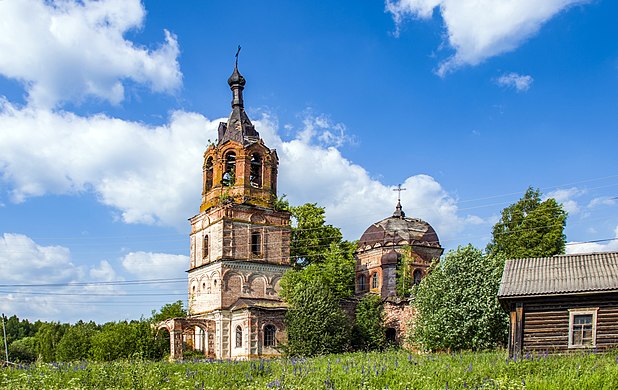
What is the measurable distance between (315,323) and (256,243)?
8.15m

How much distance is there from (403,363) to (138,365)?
722cm

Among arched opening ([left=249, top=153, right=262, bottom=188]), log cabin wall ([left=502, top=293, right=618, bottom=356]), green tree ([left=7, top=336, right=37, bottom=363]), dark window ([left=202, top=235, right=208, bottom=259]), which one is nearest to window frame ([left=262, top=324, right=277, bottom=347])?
dark window ([left=202, top=235, right=208, bottom=259])

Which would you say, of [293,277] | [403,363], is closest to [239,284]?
[293,277]

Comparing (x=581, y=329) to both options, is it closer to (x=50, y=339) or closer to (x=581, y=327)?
(x=581, y=327)

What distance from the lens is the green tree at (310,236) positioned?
167ft

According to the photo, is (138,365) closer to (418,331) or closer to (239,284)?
(418,331)

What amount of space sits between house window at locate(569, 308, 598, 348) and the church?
1833cm

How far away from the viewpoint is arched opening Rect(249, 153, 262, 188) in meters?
45.4

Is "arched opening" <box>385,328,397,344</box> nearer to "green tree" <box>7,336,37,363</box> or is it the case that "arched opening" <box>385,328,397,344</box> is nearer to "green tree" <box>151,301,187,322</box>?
"green tree" <box>151,301,187,322</box>

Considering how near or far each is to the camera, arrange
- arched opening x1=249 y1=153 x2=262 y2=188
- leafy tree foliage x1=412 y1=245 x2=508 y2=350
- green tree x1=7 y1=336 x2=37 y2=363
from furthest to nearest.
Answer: green tree x1=7 y1=336 x2=37 y2=363 → arched opening x1=249 y1=153 x2=262 y2=188 → leafy tree foliage x1=412 y1=245 x2=508 y2=350

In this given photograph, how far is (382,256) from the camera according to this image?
160 feet

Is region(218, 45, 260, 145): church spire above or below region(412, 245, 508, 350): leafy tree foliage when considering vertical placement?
above

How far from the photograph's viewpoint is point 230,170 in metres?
46.1

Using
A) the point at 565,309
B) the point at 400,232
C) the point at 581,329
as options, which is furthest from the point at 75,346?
the point at 581,329
